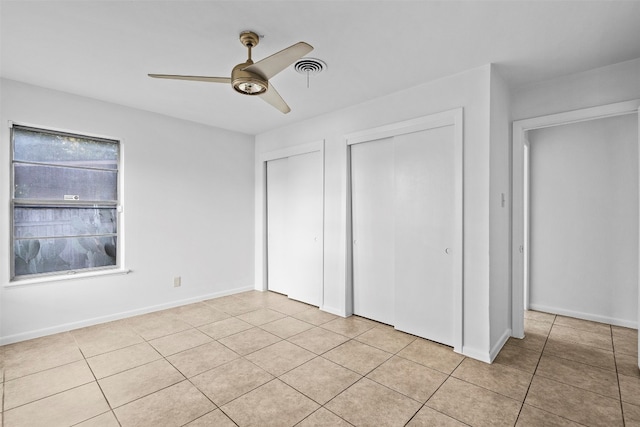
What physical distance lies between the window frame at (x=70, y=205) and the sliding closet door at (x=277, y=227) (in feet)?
6.63

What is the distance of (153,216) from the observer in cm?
400

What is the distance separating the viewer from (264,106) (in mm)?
3717

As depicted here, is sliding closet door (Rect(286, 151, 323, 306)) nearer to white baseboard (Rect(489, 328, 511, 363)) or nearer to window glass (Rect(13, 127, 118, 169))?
white baseboard (Rect(489, 328, 511, 363))

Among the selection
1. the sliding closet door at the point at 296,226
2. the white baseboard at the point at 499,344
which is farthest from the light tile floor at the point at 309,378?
the sliding closet door at the point at 296,226

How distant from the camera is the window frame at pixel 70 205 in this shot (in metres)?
3.09

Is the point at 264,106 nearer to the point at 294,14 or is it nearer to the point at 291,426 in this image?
the point at 294,14

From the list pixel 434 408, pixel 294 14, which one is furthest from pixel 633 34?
pixel 434 408

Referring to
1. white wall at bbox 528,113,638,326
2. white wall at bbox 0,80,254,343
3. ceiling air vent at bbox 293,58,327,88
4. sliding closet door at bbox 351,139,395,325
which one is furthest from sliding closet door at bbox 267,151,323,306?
white wall at bbox 528,113,638,326

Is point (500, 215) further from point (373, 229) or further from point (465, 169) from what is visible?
point (373, 229)

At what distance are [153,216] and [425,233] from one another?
3.34 meters

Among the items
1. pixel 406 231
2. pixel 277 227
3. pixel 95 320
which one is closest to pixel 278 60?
pixel 406 231

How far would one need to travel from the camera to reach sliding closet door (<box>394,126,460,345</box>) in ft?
9.73

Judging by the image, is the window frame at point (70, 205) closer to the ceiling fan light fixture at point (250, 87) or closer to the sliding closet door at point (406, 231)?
the ceiling fan light fixture at point (250, 87)

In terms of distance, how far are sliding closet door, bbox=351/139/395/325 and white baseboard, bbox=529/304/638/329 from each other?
2.13 metres
